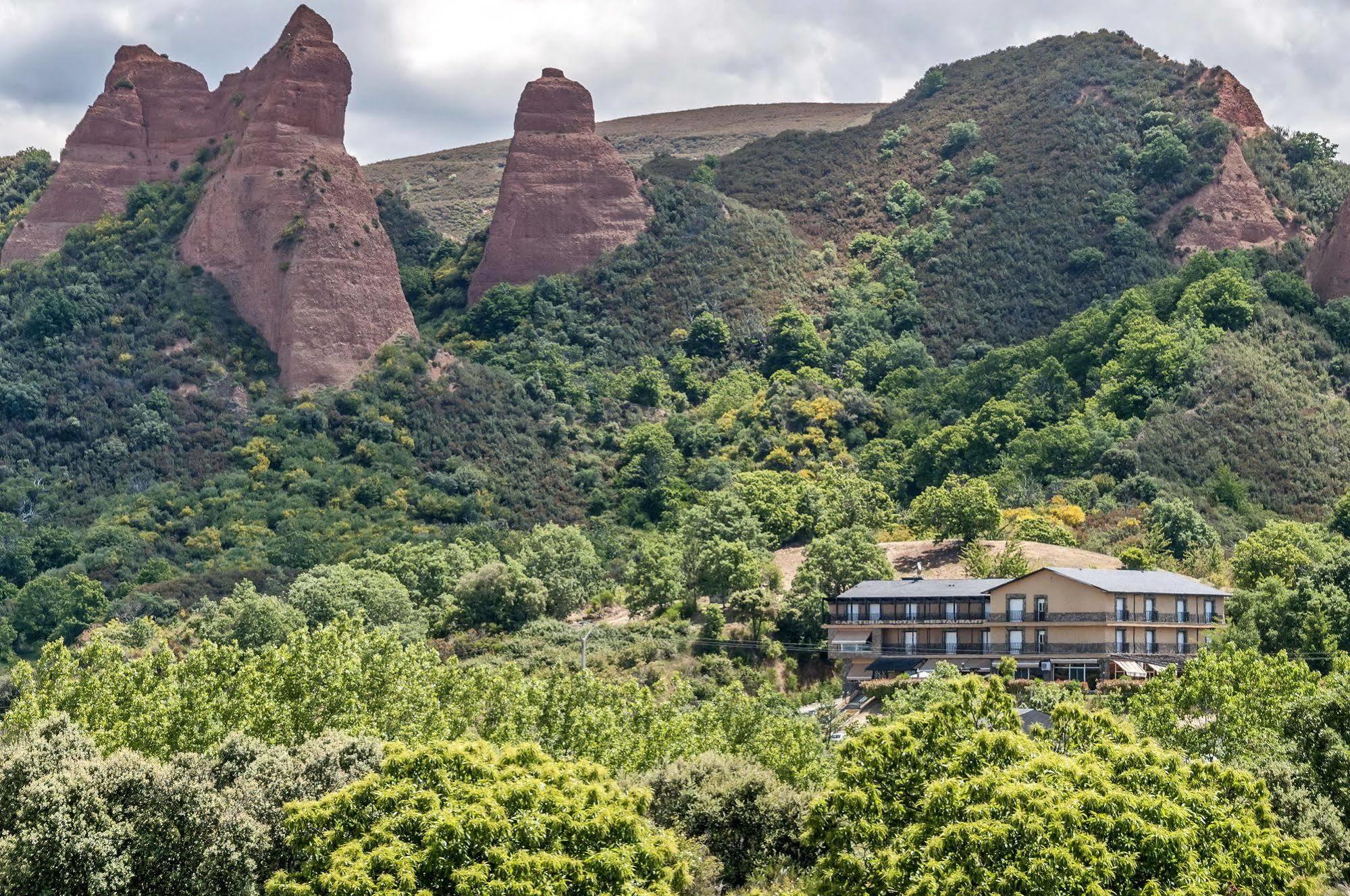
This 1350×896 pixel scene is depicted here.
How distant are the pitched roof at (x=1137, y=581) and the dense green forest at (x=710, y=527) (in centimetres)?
206

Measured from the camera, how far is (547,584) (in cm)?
9169

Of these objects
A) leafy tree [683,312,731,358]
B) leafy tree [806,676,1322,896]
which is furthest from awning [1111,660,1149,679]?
leafy tree [683,312,731,358]

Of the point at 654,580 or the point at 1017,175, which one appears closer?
the point at 654,580

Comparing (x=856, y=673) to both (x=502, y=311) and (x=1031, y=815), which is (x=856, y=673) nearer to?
(x=1031, y=815)

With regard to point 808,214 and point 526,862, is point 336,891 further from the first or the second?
point 808,214

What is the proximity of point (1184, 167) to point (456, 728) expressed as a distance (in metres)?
111

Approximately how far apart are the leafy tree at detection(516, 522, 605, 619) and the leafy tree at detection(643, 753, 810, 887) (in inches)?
1778

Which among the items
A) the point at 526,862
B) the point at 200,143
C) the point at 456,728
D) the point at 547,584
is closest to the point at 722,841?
the point at 456,728

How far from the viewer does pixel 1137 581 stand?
75.6 metres

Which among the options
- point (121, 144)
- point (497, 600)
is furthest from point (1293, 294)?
point (121, 144)

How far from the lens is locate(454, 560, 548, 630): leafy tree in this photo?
87.5 metres

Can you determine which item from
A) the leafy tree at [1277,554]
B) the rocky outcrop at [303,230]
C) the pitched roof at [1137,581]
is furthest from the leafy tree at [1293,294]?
the rocky outcrop at [303,230]

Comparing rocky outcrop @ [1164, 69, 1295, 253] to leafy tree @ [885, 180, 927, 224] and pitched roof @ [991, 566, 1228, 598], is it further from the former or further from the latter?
pitched roof @ [991, 566, 1228, 598]

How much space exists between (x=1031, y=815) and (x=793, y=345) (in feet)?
336
